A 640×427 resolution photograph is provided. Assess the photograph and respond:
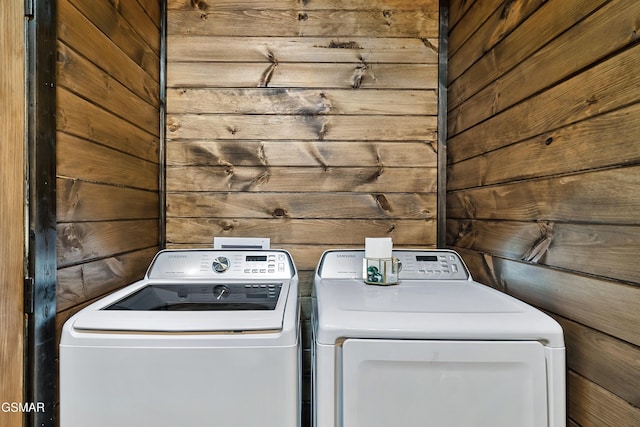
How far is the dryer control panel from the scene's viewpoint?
1.48 m

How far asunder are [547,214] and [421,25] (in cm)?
124

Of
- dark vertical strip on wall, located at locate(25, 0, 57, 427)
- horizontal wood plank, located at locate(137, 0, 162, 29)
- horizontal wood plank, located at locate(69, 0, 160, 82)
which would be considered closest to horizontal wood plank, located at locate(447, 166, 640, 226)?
dark vertical strip on wall, located at locate(25, 0, 57, 427)

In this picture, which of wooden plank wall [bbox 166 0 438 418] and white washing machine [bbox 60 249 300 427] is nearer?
white washing machine [bbox 60 249 300 427]

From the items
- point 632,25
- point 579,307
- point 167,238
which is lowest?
point 579,307

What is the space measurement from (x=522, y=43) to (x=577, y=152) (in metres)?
0.49

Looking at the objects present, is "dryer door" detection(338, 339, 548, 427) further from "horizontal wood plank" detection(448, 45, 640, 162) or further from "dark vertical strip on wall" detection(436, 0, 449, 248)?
"dark vertical strip on wall" detection(436, 0, 449, 248)

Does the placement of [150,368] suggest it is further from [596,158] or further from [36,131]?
[596,158]

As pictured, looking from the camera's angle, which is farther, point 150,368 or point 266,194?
point 266,194

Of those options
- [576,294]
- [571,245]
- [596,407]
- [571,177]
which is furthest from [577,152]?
[596,407]

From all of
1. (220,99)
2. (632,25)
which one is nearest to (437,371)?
(632,25)

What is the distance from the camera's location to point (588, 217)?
91 centimetres

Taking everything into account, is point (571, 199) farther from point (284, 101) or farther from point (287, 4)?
point (287, 4)

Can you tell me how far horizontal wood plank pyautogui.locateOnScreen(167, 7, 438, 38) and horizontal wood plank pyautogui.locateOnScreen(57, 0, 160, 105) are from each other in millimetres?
388

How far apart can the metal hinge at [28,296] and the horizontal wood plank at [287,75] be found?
3.89 feet
